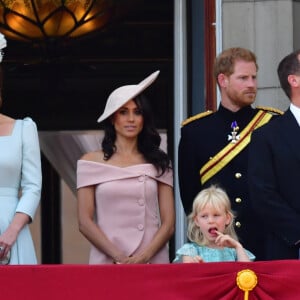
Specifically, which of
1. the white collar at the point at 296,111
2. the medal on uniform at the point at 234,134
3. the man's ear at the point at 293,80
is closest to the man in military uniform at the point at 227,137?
the medal on uniform at the point at 234,134

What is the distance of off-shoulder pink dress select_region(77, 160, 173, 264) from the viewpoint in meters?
8.30

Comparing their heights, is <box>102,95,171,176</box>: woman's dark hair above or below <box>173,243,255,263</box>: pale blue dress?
above

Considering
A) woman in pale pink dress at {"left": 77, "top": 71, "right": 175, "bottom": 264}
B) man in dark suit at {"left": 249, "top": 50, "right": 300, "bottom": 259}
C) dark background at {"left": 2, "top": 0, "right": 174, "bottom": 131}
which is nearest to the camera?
man in dark suit at {"left": 249, "top": 50, "right": 300, "bottom": 259}

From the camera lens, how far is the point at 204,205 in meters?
7.86

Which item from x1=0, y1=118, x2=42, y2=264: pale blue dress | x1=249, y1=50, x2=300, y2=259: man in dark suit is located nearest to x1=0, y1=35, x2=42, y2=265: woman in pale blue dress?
x1=0, y1=118, x2=42, y2=264: pale blue dress

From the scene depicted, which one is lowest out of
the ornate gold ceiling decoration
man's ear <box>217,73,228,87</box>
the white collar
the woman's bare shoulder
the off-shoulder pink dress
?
the off-shoulder pink dress

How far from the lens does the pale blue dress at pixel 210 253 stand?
25.5ft

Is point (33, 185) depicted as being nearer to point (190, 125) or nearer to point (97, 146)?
point (190, 125)

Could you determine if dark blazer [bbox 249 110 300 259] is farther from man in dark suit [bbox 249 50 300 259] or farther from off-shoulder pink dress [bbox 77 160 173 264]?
off-shoulder pink dress [bbox 77 160 173 264]

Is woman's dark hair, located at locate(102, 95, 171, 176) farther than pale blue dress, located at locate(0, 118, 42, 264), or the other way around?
woman's dark hair, located at locate(102, 95, 171, 176)

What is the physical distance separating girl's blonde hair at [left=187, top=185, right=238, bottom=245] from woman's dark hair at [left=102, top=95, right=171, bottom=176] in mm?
532

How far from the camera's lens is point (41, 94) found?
1123 centimetres

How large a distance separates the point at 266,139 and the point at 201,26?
184 cm

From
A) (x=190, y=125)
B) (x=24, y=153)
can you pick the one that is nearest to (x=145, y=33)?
(x=190, y=125)
